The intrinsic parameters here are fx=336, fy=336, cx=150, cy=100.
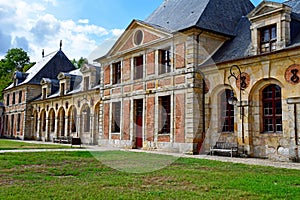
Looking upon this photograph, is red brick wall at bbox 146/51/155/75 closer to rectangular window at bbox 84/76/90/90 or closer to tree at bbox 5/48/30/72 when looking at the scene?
rectangular window at bbox 84/76/90/90

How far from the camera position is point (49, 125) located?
103 feet

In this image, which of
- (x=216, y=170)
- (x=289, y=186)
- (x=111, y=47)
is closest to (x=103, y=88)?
(x=111, y=47)

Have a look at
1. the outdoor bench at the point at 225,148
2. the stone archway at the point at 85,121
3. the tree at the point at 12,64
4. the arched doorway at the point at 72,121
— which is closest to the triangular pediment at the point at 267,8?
the outdoor bench at the point at 225,148

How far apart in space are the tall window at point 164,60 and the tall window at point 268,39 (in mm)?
4962

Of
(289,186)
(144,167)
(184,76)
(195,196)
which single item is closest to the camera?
(195,196)

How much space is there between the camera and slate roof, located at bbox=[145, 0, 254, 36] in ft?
53.3

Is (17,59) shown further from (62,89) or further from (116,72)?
(116,72)

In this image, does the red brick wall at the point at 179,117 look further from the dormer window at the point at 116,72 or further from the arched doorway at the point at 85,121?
the arched doorway at the point at 85,121

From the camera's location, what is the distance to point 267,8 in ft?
43.8

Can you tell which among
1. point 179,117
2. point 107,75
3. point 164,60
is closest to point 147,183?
point 179,117

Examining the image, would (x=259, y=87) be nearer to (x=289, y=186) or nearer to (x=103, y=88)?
(x=289, y=186)

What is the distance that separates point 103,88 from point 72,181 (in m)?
15.2

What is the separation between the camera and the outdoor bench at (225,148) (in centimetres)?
1359

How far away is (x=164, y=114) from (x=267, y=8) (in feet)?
23.2
